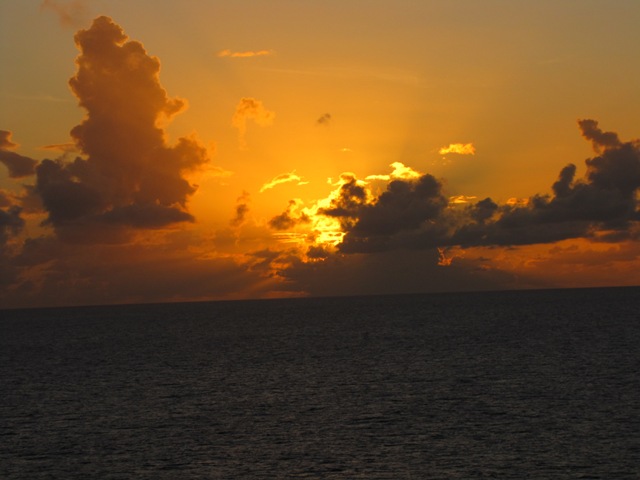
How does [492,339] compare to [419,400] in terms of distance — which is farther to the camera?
[492,339]

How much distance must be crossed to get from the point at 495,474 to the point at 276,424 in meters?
24.6

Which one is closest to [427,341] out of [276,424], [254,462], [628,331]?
[628,331]

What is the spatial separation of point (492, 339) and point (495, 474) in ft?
398

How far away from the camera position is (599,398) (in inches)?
3120

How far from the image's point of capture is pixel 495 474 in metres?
50.8

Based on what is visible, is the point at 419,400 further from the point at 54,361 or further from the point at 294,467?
the point at 54,361

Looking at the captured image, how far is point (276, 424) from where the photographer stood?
69.6m

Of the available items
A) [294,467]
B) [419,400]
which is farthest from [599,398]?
[294,467]

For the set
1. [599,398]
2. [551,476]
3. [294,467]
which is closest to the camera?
[551,476]

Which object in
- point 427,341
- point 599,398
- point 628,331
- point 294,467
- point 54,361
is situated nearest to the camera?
point 294,467

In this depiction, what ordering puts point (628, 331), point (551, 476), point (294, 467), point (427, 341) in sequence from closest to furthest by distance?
point (551, 476), point (294, 467), point (427, 341), point (628, 331)

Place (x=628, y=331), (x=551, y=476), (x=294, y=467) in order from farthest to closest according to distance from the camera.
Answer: (x=628, y=331) < (x=294, y=467) < (x=551, y=476)

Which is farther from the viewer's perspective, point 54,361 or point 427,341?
point 427,341

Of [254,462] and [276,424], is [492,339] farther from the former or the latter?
[254,462]
